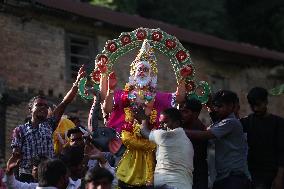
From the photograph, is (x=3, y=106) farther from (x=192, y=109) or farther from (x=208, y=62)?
(x=192, y=109)

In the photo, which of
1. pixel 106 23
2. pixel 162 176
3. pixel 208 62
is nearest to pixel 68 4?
pixel 106 23

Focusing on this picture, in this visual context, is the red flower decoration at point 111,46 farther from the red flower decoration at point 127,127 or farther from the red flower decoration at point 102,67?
the red flower decoration at point 127,127

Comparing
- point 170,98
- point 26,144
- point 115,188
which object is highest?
point 170,98

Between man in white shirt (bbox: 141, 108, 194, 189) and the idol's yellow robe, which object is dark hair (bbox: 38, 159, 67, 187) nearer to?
man in white shirt (bbox: 141, 108, 194, 189)

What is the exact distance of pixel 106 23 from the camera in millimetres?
18750

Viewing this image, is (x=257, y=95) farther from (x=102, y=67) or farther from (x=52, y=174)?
(x=52, y=174)

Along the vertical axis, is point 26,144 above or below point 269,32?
below

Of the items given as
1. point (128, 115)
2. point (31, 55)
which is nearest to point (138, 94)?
point (128, 115)

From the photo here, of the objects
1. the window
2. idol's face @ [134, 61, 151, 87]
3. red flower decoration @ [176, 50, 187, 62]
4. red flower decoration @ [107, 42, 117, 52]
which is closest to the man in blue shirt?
idol's face @ [134, 61, 151, 87]

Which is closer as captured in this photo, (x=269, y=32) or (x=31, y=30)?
(x=31, y=30)

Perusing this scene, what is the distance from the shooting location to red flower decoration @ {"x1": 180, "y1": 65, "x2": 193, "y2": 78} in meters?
9.02

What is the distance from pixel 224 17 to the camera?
101ft

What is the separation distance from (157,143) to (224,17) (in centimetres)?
2398

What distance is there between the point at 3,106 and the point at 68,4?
3235 mm
